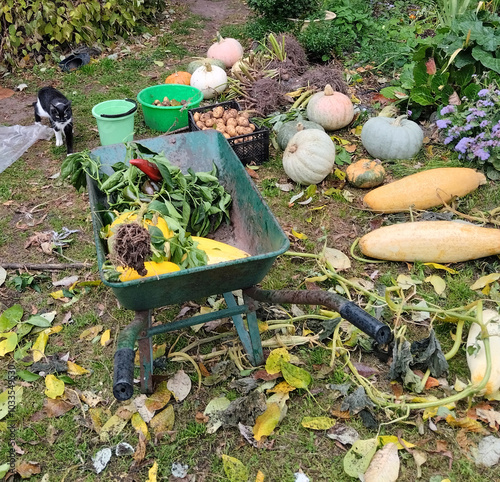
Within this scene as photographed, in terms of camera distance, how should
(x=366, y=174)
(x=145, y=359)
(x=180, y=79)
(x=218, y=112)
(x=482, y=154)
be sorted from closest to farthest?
(x=145, y=359)
(x=482, y=154)
(x=366, y=174)
(x=218, y=112)
(x=180, y=79)

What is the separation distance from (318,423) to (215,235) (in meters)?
1.16

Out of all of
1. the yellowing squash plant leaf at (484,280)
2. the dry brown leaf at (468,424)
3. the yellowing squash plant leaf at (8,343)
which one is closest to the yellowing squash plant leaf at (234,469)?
the dry brown leaf at (468,424)

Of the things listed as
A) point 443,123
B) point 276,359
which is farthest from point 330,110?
point 276,359

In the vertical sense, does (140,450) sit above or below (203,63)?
below

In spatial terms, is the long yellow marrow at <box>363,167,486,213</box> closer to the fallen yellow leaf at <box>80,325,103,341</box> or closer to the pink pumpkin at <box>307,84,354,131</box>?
the pink pumpkin at <box>307,84,354,131</box>

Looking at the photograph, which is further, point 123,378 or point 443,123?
point 443,123

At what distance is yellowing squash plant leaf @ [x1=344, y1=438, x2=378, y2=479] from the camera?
213 cm

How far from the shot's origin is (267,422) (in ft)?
7.55

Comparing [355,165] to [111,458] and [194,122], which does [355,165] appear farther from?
[111,458]

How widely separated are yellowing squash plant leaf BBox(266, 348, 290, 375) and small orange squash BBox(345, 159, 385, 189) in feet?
6.27

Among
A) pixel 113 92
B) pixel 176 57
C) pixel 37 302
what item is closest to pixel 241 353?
pixel 37 302

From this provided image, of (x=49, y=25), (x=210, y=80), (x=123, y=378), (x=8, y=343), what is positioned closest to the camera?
(x=123, y=378)

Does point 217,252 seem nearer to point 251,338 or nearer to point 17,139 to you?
point 251,338

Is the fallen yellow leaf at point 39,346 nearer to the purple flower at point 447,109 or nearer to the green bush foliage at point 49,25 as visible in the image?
the purple flower at point 447,109
